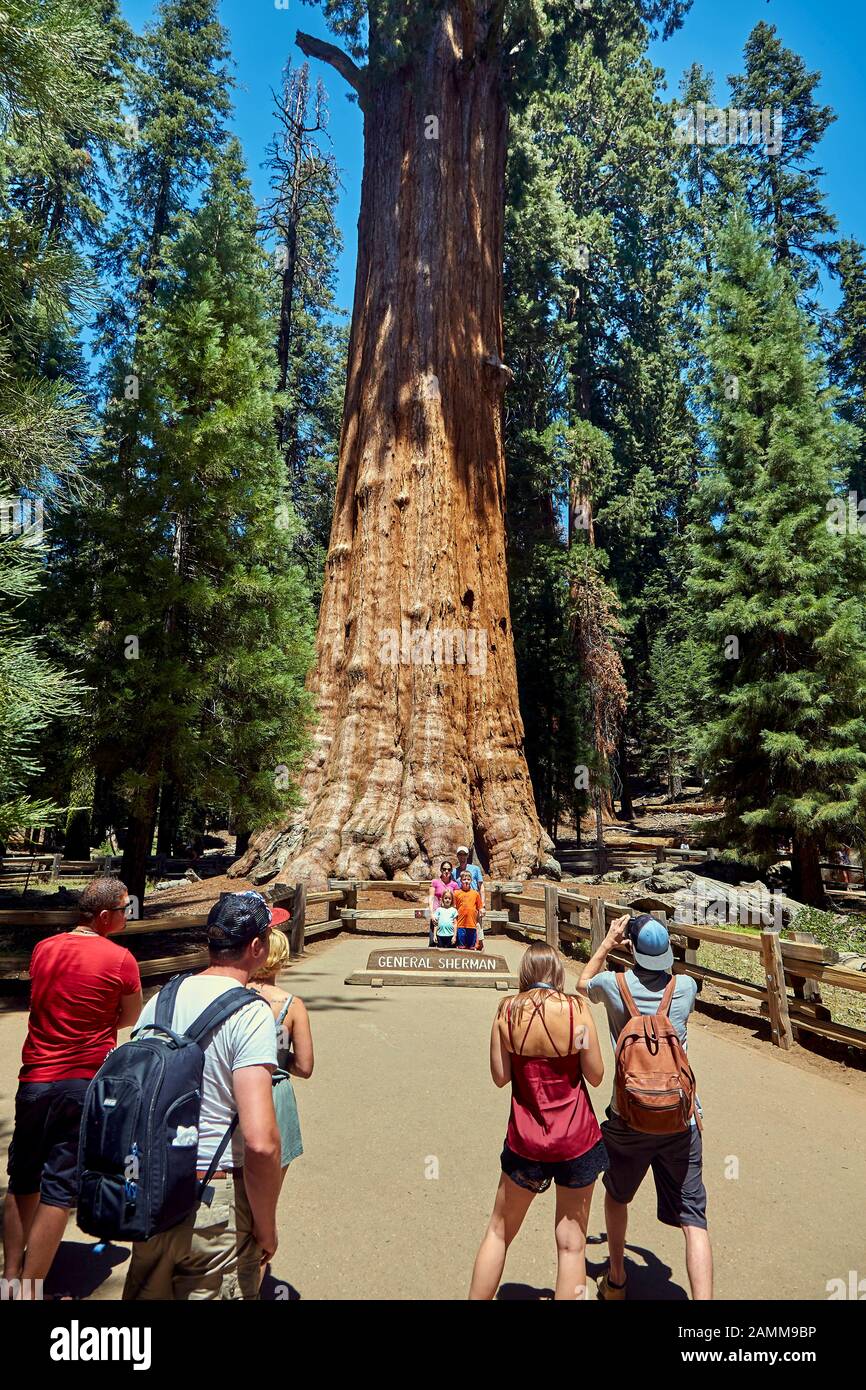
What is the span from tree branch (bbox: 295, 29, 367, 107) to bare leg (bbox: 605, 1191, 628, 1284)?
899 inches

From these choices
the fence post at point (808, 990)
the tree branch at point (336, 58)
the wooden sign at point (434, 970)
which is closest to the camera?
the fence post at point (808, 990)

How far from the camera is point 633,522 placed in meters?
33.5

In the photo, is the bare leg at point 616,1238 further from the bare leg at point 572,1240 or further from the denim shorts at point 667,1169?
the bare leg at point 572,1240

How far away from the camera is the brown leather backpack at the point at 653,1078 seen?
3.31 m

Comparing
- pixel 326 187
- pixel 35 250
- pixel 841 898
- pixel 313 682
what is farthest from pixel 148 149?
A: pixel 841 898

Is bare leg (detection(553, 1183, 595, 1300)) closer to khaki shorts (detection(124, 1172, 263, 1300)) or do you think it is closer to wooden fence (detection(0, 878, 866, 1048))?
khaki shorts (detection(124, 1172, 263, 1300))

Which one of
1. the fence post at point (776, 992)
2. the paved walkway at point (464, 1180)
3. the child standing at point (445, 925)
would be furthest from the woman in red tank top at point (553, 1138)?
the child standing at point (445, 925)

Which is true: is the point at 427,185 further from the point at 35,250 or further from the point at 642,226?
the point at 642,226

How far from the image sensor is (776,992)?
8.07m

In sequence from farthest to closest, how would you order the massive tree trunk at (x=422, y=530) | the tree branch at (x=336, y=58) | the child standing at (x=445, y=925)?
the tree branch at (x=336, y=58) → the massive tree trunk at (x=422, y=530) → the child standing at (x=445, y=925)

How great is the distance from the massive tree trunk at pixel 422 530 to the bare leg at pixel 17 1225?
11119 millimetres

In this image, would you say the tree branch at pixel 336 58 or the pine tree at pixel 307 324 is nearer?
the tree branch at pixel 336 58

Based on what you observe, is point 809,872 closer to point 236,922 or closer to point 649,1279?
point 649,1279

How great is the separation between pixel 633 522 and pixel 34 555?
28.1 m
